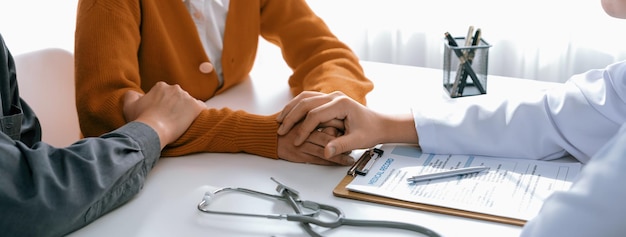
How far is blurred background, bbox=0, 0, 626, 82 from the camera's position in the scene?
1.96 m

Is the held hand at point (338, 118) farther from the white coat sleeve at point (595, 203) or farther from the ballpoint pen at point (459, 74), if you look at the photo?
the white coat sleeve at point (595, 203)

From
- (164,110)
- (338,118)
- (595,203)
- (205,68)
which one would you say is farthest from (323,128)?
(595,203)

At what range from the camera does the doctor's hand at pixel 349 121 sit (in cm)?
111

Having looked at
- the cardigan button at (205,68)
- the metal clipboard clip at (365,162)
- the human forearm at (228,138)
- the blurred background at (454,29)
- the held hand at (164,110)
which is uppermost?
the held hand at (164,110)

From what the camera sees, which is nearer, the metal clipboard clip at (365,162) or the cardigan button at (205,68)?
the metal clipboard clip at (365,162)

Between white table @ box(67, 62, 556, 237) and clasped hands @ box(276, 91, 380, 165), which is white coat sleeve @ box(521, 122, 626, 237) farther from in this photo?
clasped hands @ box(276, 91, 380, 165)

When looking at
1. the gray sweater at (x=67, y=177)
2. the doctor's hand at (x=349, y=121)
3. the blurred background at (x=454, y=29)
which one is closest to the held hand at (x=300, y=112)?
the doctor's hand at (x=349, y=121)

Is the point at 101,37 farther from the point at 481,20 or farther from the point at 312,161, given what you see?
the point at 481,20

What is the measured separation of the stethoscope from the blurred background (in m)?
0.96

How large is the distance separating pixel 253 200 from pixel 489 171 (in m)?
Answer: 0.34

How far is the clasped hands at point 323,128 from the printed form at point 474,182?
5cm

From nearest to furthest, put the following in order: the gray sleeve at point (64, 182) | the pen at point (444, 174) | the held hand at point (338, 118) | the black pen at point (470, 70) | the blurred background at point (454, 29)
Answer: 1. the gray sleeve at point (64, 182)
2. the pen at point (444, 174)
3. the held hand at point (338, 118)
4. the black pen at point (470, 70)
5. the blurred background at point (454, 29)

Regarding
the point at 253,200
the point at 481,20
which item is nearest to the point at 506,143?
the point at 253,200

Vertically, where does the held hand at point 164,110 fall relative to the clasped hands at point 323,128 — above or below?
above
